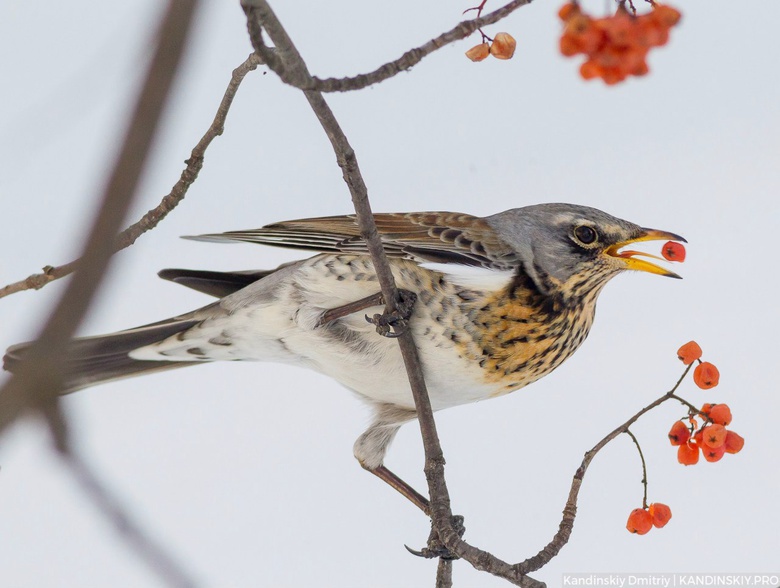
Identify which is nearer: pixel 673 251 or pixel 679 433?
pixel 679 433

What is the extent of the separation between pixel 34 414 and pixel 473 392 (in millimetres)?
1481

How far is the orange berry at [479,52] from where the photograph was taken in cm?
135

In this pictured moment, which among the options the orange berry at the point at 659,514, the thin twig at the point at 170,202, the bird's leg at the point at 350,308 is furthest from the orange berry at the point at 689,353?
the thin twig at the point at 170,202

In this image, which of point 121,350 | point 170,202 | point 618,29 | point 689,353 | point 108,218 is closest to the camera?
point 108,218

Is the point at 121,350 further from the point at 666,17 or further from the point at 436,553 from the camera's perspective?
the point at 666,17

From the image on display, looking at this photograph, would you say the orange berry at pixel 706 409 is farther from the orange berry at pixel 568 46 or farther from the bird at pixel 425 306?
the orange berry at pixel 568 46

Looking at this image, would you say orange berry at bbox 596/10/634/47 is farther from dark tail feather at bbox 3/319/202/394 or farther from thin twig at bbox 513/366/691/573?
dark tail feather at bbox 3/319/202/394

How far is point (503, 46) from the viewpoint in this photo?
52.7 inches

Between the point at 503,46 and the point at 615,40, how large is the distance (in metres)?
0.46

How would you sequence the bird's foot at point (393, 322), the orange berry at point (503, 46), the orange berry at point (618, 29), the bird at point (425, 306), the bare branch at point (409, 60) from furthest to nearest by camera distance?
the bird at point (425, 306)
the bird's foot at point (393, 322)
the orange berry at point (503, 46)
the bare branch at point (409, 60)
the orange berry at point (618, 29)

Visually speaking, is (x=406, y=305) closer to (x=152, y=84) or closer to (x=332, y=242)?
(x=332, y=242)

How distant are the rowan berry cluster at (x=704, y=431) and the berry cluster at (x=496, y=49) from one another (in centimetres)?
59

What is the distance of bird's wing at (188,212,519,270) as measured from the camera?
1.77m

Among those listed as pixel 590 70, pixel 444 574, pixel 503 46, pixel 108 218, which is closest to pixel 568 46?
pixel 590 70
